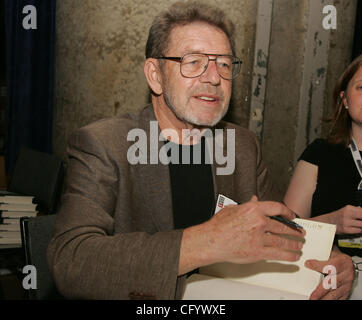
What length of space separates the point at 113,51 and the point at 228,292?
2.07 meters

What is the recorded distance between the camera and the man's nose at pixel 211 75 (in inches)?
60.7

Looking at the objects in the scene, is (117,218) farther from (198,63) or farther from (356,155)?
(356,155)

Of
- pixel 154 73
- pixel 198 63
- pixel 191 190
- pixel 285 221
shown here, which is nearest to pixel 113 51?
pixel 154 73

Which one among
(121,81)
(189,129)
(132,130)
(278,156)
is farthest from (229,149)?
(278,156)

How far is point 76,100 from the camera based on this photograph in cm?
300

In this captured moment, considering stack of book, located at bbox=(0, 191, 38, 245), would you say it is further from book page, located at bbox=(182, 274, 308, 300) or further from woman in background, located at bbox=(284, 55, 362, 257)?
woman in background, located at bbox=(284, 55, 362, 257)

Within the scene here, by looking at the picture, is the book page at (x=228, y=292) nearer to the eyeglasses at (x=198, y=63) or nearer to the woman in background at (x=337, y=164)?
the eyeglasses at (x=198, y=63)

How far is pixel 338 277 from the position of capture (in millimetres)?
1326

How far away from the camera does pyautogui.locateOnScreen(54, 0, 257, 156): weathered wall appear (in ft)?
8.79

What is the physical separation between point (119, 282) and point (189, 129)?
787 mm

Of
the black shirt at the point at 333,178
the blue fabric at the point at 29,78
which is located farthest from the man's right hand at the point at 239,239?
the blue fabric at the point at 29,78

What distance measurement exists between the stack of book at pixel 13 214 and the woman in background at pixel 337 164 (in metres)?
1.59
